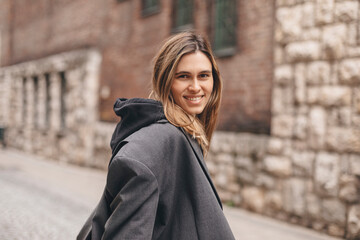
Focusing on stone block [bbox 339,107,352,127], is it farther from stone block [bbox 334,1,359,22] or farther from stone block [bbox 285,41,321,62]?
stone block [bbox 334,1,359,22]

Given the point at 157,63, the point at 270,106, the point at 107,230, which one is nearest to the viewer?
the point at 107,230

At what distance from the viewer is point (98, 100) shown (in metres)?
12.6

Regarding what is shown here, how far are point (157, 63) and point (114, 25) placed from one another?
33.8 ft

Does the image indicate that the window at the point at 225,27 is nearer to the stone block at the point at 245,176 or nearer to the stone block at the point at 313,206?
the stone block at the point at 245,176

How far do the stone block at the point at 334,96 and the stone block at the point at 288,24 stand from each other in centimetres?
97

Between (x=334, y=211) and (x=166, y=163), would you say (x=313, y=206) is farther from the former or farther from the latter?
(x=166, y=163)

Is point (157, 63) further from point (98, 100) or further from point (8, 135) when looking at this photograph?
point (8, 135)

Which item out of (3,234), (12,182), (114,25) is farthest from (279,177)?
(114,25)

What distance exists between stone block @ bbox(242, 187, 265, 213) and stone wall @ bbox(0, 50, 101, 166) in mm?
6291

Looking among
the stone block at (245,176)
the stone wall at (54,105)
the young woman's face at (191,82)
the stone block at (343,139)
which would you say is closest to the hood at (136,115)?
the young woman's face at (191,82)

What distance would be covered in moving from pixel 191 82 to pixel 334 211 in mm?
4473

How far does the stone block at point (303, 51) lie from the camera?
5906 mm

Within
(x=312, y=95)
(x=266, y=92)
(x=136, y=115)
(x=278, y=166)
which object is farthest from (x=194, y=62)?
(x=266, y=92)

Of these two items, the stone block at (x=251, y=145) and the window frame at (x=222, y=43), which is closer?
the stone block at (x=251, y=145)
